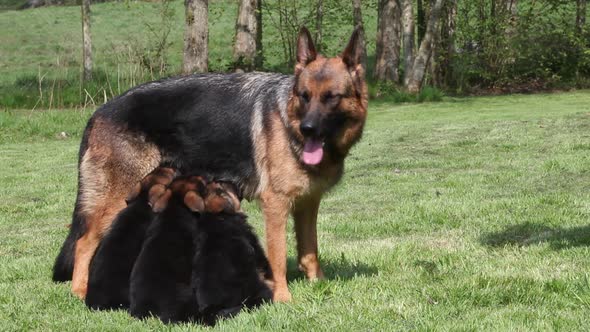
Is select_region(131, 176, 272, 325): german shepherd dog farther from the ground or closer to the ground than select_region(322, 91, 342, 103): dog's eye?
closer to the ground

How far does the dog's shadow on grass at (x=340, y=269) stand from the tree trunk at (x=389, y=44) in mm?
21711

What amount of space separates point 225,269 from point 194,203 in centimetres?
70

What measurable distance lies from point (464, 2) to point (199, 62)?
1285 cm

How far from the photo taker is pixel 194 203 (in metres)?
6.13

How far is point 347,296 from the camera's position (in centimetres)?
614

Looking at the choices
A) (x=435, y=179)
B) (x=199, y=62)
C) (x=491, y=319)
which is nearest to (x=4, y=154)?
(x=199, y=62)

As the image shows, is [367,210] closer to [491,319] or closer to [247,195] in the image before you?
[247,195]

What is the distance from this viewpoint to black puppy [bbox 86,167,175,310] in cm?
598

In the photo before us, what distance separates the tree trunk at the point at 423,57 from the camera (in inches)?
1091

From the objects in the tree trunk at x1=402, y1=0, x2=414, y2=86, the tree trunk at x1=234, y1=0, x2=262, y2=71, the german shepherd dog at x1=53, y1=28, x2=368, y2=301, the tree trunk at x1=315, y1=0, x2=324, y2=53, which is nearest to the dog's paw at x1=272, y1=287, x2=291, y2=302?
the german shepherd dog at x1=53, y1=28, x2=368, y2=301

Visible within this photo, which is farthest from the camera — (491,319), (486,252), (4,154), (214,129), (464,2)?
(464,2)

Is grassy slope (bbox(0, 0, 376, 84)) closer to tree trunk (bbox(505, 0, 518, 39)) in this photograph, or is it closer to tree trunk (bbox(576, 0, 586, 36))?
tree trunk (bbox(505, 0, 518, 39))

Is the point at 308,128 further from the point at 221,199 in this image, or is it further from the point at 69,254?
the point at 69,254

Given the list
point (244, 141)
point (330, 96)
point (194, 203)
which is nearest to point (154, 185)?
point (194, 203)
